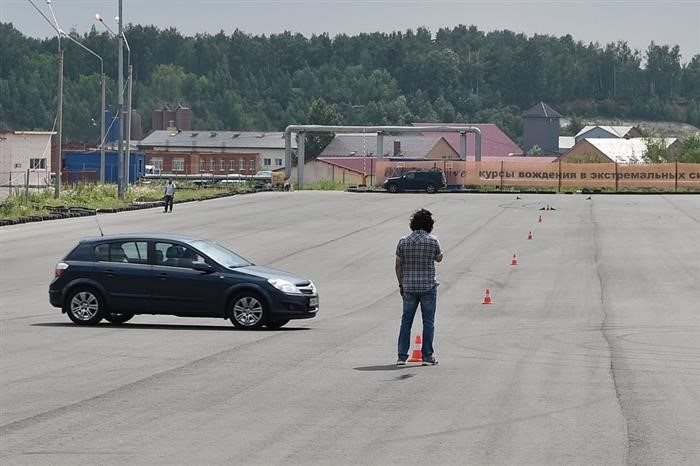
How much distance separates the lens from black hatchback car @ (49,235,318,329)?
21297 millimetres

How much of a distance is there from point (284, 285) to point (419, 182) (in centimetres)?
6398

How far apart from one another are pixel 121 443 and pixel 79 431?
28.6 inches

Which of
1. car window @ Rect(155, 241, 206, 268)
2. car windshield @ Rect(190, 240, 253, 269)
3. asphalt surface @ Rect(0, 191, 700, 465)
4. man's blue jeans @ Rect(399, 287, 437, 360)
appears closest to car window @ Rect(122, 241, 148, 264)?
car window @ Rect(155, 241, 206, 268)

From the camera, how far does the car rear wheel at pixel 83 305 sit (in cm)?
2167

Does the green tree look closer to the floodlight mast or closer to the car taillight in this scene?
the floodlight mast

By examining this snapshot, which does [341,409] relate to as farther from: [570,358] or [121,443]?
[570,358]

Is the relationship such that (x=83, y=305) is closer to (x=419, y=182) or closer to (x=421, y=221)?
(x=421, y=221)

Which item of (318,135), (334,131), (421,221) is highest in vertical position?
(318,135)

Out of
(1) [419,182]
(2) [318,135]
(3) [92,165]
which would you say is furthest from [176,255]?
(2) [318,135]

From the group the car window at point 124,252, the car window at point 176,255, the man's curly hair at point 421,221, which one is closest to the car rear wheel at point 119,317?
the car window at point 124,252

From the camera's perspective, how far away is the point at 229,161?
540 feet

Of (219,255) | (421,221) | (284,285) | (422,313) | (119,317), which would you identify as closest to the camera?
(422,313)

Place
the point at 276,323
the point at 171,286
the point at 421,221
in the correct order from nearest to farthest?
1. the point at 421,221
2. the point at 171,286
3. the point at 276,323

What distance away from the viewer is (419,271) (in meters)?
15.6
